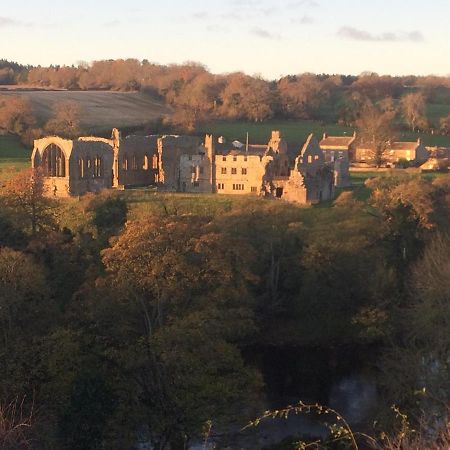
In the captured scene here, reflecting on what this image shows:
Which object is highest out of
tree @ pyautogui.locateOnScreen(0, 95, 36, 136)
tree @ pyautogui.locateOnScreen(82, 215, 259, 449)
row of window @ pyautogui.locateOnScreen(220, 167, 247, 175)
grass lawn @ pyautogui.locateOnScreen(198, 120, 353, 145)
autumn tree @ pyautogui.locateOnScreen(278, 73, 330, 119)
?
autumn tree @ pyautogui.locateOnScreen(278, 73, 330, 119)

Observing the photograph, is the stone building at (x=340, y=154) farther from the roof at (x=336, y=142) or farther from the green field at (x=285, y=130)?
the green field at (x=285, y=130)

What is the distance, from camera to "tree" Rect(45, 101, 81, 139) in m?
84.9

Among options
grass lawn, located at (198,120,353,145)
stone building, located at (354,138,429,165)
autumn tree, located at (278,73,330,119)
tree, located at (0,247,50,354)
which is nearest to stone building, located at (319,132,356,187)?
stone building, located at (354,138,429,165)

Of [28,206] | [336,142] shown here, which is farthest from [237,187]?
[336,142]

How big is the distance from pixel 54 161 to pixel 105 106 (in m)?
46.5

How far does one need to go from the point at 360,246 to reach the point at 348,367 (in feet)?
28.4

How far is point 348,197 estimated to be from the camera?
5569 cm

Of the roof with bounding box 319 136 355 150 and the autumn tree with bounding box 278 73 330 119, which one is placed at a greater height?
the autumn tree with bounding box 278 73 330 119

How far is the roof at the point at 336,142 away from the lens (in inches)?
3366

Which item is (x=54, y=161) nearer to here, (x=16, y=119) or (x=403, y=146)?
(x=16, y=119)

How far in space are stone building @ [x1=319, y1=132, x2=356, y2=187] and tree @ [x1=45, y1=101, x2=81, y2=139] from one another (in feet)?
84.1

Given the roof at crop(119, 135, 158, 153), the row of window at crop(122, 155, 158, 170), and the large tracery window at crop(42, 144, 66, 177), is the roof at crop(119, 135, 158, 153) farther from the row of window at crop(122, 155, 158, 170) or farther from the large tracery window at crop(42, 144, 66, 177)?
the large tracery window at crop(42, 144, 66, 177)

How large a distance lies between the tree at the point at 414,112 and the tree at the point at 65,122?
4205 cm

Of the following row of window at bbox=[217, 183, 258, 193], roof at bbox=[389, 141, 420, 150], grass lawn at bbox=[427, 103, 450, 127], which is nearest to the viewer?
row of window at bbox=[217, 183, 258, 193]
